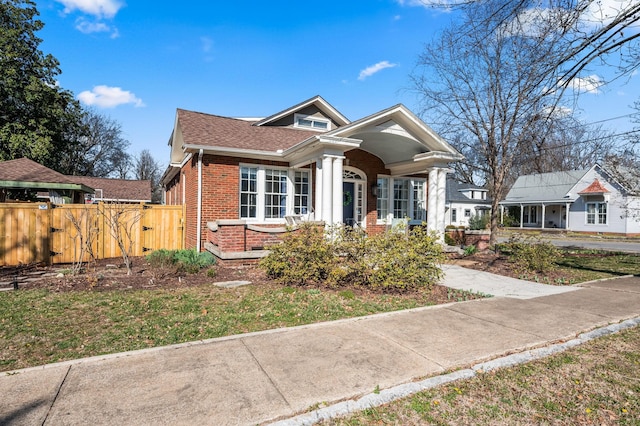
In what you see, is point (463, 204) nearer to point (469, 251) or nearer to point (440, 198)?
point (469, 251)

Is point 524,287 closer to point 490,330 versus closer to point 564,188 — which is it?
point 490,330

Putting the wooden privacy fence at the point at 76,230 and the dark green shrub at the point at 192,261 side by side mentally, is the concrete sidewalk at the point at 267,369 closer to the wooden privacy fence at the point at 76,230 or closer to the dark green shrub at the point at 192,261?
the dark green shrub at the point at 192,261

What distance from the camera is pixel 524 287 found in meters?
7.64

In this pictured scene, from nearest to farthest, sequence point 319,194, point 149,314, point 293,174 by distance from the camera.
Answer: point 149,314 → point 319,194 → point 293,174

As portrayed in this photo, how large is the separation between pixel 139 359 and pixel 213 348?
750 mm

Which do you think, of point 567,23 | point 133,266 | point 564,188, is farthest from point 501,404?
point 564,188

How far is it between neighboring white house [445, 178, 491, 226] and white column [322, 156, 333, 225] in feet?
98.5

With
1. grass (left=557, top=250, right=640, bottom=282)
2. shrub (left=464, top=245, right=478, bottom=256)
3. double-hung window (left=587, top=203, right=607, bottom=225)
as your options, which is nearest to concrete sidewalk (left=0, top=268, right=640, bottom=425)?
grass (left=557, top=250, right=640, bottom=282)

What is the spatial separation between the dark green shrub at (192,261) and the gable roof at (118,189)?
80.7 feet

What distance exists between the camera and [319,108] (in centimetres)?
1542

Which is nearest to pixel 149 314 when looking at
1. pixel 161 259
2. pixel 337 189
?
pixel 161 259

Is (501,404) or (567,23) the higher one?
(567,23)

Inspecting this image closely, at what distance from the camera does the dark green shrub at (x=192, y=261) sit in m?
8.24

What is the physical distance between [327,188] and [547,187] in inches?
1260
